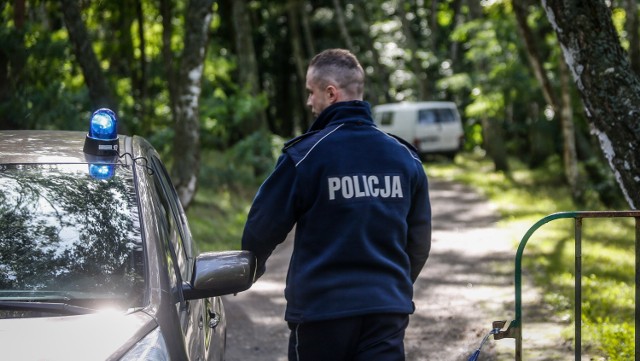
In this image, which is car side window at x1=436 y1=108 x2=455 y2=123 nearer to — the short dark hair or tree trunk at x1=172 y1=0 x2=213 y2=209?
tree trunk at x1=172 y1=0 x2=213 y2=209

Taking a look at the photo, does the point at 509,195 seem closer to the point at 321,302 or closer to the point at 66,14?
the point at 66,14

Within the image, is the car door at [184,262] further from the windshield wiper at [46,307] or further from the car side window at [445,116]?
the car side window at [445,116]

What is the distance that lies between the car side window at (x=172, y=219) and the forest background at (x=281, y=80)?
3.83 meters

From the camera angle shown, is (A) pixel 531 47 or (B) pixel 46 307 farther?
(A) pixel 531 47

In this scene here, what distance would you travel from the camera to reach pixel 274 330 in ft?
31.6

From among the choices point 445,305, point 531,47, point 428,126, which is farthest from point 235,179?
point 428,126

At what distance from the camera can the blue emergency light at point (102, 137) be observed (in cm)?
422

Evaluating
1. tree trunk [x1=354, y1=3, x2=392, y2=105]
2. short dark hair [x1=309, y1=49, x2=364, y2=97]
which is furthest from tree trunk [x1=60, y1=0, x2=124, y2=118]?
tree trunk [x1=354, y1=3, x2=392, y2=105]

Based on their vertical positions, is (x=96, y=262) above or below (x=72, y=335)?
above

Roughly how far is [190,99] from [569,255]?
5490mm

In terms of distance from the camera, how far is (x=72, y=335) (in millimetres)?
3236

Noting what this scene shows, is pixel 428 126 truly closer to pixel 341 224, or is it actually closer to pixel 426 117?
pixel 426 117

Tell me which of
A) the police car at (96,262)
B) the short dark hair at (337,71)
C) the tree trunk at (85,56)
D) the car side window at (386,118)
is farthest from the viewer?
→ the car side window at (386,118)

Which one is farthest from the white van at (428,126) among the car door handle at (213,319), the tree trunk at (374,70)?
the car door handle at (213,319)
